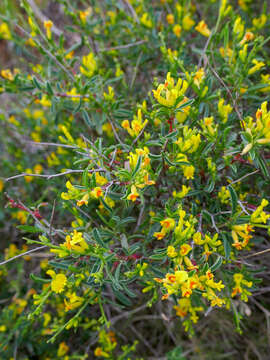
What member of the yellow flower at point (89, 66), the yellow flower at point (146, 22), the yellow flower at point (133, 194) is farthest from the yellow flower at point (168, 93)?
the yellow flower at point (146, 22)

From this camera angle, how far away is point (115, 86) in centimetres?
241

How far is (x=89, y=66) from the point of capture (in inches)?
75.2

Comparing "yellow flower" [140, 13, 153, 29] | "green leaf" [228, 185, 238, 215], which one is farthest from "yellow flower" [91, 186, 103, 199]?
"yellow flower" [140, 13, 153, 29]

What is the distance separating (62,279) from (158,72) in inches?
68.7

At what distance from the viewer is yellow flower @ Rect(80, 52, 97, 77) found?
1899mm

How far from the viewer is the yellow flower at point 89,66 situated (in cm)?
190

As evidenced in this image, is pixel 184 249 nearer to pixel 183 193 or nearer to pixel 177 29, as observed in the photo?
pixel 183 193

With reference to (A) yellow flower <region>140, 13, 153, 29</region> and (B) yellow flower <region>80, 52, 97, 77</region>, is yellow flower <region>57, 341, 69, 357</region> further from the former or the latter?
(A) yellow flower <region>140, 13, 153, 29</region>

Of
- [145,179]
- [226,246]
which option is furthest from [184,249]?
[145,179]

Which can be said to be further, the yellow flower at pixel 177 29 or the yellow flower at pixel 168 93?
the yellow flower at pixel 177 29

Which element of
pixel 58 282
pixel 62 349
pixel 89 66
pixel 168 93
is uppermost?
pixel 89 66

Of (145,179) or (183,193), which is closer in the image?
(145,179)

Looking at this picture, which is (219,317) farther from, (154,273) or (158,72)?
(158,72)

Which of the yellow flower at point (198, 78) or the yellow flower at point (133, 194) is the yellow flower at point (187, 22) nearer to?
the yellow flower at point (198, 78)
